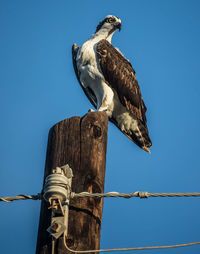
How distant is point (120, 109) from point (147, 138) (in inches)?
29.5

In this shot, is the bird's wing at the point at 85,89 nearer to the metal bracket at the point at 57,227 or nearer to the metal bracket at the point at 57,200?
the metal bracket at the point at 57,200

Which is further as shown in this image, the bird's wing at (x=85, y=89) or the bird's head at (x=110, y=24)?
the bird's head at (x=110, y=24)

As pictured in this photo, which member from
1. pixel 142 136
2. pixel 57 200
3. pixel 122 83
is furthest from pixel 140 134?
pixel 57 200

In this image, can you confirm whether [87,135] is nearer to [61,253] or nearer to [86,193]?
[86,193]

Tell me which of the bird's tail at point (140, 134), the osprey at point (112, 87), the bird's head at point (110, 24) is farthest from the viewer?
the bird's head at point (110, 24)

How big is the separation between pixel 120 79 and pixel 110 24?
1.49 metres

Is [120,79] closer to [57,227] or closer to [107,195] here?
[107,195]

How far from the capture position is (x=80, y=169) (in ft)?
9.75

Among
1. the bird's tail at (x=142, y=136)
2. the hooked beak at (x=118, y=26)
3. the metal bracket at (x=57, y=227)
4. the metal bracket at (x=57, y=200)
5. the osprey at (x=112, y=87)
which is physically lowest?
the metal bracket at (x=57, y=227)

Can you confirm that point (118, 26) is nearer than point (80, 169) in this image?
No

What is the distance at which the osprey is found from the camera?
23.4 feet

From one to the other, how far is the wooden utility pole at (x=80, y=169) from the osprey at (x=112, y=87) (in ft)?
12.2

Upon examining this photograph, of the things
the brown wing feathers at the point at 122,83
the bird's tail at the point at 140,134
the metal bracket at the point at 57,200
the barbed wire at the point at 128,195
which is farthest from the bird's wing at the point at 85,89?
the metal bracket at the point at 57,200

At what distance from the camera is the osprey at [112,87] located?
713 centimetres
